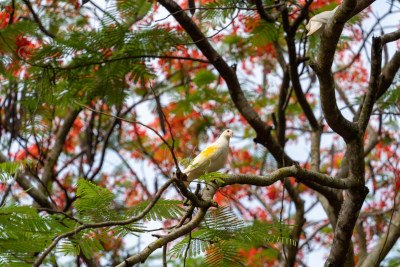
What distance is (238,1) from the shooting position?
400 cm

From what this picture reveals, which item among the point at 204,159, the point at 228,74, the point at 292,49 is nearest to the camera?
the point at 204,159

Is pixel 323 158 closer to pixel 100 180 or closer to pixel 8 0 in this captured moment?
pixel 100 180

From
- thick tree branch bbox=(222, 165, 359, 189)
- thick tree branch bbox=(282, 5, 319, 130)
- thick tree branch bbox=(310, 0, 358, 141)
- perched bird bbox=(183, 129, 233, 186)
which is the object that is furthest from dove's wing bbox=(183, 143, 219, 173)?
thick tree branch bbox=(282, 5, 319, 130)

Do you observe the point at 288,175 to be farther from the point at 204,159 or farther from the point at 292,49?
the point at 292,49

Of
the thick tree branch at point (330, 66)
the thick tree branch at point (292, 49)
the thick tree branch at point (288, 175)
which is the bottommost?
the thick tree branch at point (288, 175)

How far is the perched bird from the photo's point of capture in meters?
2.99

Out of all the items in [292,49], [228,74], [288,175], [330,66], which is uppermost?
[292,49]

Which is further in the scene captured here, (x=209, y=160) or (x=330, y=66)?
(x=209, y=160)

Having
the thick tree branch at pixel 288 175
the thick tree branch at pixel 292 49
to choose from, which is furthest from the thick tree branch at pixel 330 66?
the thick tree branch at pixel 292 49

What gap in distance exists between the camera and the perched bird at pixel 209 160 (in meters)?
2.99

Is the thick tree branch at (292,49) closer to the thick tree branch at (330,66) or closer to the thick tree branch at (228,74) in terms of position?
the thick tree branch at (228,74)

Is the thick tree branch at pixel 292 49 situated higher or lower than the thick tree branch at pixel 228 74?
higher

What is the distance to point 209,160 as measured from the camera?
3.03 meters

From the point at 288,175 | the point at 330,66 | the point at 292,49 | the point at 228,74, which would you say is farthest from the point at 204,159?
the point at 292,49
